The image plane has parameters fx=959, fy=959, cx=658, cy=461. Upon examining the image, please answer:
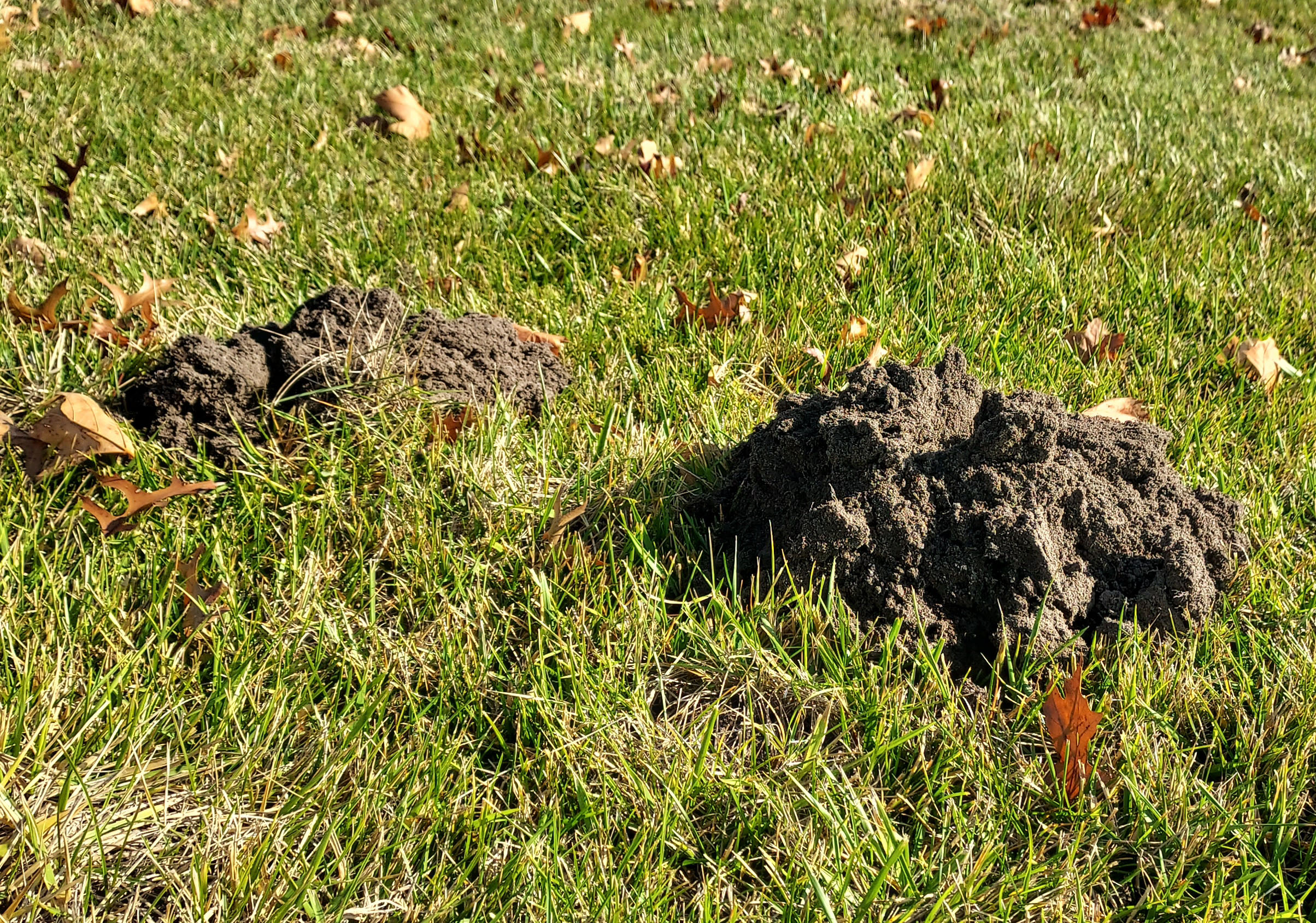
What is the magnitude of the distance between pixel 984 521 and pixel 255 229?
106 inches

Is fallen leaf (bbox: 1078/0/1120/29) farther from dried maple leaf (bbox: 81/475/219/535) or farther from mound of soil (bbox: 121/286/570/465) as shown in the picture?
dried maple leaf (bbox: 81/475/219/535)

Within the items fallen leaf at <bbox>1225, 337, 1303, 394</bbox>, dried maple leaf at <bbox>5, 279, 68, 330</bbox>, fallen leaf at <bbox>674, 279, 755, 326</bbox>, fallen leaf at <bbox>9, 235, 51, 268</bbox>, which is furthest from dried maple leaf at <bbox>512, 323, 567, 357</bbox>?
fallen leaf at <bbox>1225, 337, 1303, 394</bbox>

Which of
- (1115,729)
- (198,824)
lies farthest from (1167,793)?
(198,824)

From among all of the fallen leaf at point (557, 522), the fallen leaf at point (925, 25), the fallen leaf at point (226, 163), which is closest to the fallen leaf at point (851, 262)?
the fallen leaf at point (557, 522)

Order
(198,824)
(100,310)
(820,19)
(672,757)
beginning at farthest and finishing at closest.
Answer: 1. (820,19)
2. (100,310)
3. (672,757)
4. (198,824)

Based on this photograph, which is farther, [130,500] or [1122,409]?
[1122,409]

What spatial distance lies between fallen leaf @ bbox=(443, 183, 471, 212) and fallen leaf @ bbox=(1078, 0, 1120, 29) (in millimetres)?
5201

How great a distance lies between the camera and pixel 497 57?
5.12 metres

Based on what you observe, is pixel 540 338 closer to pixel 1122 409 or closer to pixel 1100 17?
pixel 1122 409

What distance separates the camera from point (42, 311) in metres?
2.74

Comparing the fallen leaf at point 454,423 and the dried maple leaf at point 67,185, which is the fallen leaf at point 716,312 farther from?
the dried maple leaf at point 67,185

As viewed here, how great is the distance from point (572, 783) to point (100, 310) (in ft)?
7.28

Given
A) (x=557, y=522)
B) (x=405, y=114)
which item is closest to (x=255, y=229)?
(x=405, y=114)

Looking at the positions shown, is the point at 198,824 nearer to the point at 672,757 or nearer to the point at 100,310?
the point at 672,757
